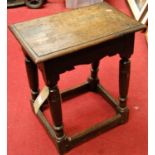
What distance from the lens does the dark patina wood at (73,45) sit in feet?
3.61

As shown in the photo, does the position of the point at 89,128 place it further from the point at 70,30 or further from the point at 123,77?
the point at 70,30

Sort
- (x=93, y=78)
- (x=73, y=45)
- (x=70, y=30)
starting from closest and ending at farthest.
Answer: (x=73, y=45), (x=70, y=30), (x=93, y=78)

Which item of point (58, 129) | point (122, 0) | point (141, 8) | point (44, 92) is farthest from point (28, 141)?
point (122, 0)

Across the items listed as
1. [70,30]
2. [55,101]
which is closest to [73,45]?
[70,30]

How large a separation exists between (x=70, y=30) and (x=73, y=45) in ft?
0.46

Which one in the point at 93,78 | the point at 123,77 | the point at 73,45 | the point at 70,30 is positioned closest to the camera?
the point at 73,45

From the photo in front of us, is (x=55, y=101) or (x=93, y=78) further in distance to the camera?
(x=93, y=78)

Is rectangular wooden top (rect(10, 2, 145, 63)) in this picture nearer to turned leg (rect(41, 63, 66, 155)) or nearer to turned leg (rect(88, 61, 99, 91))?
turned leg (rect(41, 63, 66, 155))

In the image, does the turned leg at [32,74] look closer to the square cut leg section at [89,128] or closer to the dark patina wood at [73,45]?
the dark patina wood at [73,45]

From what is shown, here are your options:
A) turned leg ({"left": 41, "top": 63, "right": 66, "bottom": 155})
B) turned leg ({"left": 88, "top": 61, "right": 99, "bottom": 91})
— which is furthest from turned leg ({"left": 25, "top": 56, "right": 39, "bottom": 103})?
turned leg ({"left": 88, "top": 61, "right": 99, "bottom": 91})

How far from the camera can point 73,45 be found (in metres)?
1.10

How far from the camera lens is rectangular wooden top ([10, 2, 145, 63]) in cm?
109

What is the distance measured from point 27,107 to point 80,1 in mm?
1417

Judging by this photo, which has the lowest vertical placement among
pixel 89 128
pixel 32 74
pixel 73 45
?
pixel 89 128
